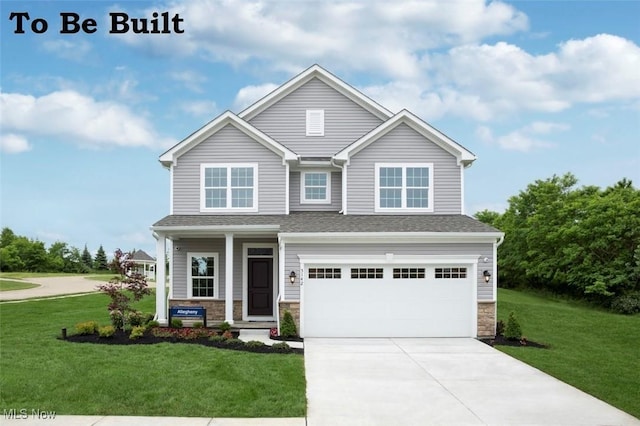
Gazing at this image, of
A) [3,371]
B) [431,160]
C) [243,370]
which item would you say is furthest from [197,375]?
[431,160]

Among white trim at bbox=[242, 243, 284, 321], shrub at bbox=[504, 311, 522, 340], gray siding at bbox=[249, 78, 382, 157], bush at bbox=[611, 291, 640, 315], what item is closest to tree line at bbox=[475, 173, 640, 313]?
bush at bbox=[611, 291, 640, 315]

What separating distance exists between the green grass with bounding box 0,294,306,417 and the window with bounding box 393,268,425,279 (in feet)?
16.6

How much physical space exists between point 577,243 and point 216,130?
81.6 ft

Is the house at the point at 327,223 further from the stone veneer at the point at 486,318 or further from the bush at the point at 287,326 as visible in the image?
the bush at the point at 287,326

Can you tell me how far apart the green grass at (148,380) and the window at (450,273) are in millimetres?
5948

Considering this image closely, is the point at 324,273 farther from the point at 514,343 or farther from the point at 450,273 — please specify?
the point at 514,343

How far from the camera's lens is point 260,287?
20.4 m

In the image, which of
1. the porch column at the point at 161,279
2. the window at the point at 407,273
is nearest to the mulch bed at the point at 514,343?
the window at the point at 407,273

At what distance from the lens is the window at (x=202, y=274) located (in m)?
20.3

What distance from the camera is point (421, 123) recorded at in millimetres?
20203

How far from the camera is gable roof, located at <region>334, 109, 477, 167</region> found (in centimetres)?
2009

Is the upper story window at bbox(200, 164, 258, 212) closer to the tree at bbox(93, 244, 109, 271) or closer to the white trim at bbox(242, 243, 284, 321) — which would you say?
the white trim at bbox(242, 243, 284, 321)

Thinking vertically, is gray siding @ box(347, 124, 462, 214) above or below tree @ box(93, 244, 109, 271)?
above

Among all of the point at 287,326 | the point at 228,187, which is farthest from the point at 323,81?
the point at 287,326
